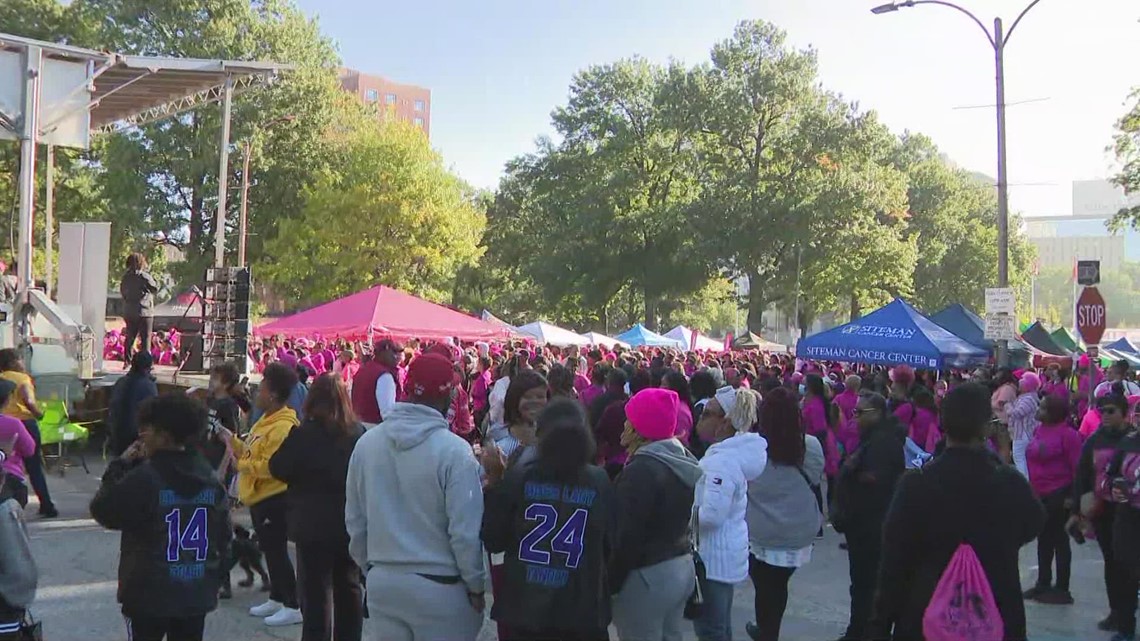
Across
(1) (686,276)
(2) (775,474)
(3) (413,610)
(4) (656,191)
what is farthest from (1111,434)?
(4) (656,191)

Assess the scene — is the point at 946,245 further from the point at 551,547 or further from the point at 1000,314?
the point at 551,547

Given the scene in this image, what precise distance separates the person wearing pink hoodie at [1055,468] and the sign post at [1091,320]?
13.6 ft

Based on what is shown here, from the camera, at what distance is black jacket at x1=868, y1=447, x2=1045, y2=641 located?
139 inches

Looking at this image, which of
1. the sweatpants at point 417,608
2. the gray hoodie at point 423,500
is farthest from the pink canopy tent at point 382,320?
the sweatpants at point 417,608

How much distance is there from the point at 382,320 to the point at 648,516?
51.8ft

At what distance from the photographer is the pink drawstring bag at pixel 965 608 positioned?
135 inches

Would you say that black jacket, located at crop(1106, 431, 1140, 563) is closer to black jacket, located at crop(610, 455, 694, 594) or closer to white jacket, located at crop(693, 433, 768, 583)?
white jacket, located at crop(693, 433, 768, 583)

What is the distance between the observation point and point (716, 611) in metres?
5.10

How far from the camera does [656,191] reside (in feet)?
156

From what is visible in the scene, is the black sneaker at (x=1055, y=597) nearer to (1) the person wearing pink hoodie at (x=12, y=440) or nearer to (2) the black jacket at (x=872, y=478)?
(2) the black jacket at (x=872, y=478)

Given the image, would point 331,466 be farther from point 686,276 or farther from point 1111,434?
point 686,276

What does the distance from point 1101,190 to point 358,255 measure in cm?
19857

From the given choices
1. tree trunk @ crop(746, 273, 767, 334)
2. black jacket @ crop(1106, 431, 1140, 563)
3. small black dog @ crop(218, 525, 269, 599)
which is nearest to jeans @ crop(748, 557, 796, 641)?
black jacket @ crop(1106, 431, 1140, 563)

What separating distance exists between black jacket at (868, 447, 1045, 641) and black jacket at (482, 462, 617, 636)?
42.4 inches
